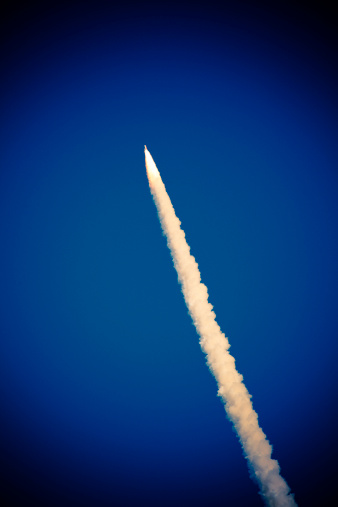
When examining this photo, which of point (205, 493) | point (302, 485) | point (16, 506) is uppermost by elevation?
point (16, 506)

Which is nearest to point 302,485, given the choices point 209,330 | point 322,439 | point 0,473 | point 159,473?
point 322,439

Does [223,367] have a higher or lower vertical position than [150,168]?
lower

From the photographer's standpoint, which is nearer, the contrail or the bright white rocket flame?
the contrail

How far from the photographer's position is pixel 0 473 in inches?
768

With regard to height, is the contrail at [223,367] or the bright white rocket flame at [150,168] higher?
the bright white rocket flame at [150,168]

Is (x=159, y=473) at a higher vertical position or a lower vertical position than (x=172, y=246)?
lower

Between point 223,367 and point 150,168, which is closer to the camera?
point 223,367

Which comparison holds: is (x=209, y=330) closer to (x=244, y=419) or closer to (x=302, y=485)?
(x=244, y=419)

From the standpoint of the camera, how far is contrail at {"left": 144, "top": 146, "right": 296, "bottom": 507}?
26.1 ft

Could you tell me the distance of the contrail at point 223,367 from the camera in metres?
7.96

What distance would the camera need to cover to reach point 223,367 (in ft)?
29.2

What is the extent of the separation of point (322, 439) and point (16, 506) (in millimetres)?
19385

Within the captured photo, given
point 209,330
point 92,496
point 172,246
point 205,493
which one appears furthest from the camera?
point 92,496

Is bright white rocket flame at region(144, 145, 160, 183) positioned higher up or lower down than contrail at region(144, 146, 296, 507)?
higher up
